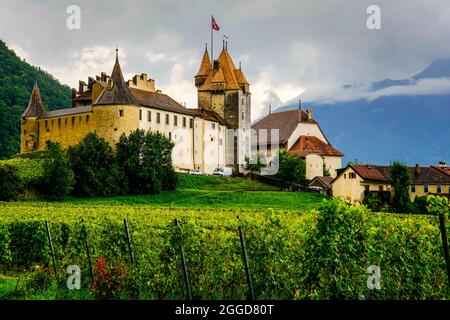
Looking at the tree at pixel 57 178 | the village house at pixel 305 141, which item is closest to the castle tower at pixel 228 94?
the village house at pixel 305 141

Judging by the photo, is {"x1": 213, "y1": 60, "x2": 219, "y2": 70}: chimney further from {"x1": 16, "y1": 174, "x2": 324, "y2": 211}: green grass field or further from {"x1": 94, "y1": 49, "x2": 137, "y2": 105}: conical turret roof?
{"x1": 16, "y1": 174, "x2": 324, "y2": 211}: green grass field

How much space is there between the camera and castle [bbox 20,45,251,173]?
219 feet

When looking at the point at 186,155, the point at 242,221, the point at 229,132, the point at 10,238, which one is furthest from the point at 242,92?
the point at 242,221

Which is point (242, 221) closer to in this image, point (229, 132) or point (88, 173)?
point (88, 173)

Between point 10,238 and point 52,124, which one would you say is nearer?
point 10,238

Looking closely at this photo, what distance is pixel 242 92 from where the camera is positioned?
89562 millimetres

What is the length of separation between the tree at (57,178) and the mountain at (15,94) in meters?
29.0

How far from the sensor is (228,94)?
8825 centimetres

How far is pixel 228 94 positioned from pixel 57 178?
39.1 meters

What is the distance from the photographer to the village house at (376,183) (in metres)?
62.6

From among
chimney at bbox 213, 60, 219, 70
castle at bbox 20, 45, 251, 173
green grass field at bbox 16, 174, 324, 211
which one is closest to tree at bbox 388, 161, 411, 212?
green grass field at bbox 16, 174, 324, 211

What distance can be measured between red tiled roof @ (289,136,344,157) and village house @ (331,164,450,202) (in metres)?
23.4

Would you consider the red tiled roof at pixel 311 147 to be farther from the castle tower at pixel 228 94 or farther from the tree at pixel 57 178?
the tree at pixel 57 178

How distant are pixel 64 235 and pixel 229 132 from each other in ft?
217
